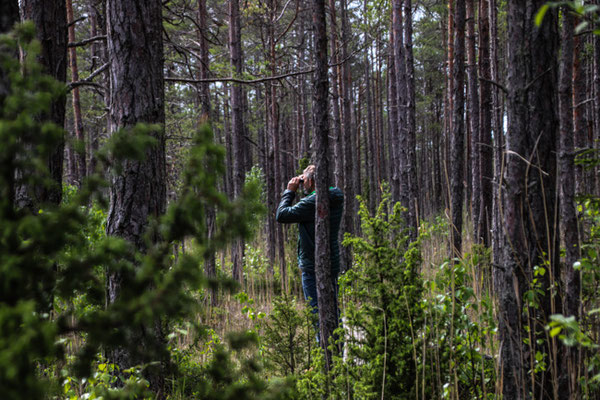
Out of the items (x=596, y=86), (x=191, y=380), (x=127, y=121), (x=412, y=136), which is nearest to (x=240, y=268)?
(x=412, y=136)

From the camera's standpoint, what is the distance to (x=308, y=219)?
4.77 meters

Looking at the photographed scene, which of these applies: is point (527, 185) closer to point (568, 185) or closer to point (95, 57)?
point (568, 185)

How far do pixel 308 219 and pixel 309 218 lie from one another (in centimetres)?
2

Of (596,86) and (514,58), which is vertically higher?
(596,86)

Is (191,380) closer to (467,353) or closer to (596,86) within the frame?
(467,353)

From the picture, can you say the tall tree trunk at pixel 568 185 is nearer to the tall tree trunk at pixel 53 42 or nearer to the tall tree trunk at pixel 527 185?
the tall tree trunk at pixel 527 185

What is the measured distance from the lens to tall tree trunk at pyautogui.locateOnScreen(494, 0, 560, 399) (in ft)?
6.84

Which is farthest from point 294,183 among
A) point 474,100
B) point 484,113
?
point 484,113

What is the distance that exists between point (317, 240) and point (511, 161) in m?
2.06

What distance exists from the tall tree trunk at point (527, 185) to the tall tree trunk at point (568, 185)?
0.06 m

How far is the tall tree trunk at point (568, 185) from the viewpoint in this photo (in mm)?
2076

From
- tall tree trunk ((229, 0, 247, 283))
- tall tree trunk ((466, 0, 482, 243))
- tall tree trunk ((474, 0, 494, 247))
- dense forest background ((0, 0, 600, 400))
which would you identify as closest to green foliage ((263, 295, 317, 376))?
dense forest background ((0, 0, 600, 400))

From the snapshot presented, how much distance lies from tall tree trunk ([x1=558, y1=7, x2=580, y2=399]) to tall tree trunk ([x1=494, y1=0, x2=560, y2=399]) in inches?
2.2

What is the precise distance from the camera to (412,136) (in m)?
7.78
